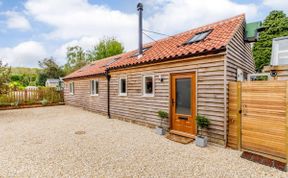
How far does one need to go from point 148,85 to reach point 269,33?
1680 centimetres

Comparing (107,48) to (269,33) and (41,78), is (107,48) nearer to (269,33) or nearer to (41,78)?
(41,78)

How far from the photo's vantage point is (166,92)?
7.08 metres

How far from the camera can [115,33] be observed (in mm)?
33125

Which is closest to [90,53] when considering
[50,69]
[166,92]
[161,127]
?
[50,69]

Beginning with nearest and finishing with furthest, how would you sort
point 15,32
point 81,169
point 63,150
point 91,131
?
point 81,169, point 63,150, point 91,131, point 15,32

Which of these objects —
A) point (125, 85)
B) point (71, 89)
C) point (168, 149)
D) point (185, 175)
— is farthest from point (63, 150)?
point (71, 89)

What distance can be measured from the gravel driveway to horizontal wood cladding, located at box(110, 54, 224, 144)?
0.93 m

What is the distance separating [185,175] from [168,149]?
1556mm

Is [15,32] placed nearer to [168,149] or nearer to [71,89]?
[71,89]

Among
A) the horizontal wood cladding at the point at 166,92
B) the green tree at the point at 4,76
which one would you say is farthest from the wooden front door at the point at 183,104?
the green tree at the point at 4,76

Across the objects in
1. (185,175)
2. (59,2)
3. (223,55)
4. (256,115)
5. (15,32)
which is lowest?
(185,175)

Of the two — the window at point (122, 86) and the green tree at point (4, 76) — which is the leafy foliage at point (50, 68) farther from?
the window at point (122, 86)

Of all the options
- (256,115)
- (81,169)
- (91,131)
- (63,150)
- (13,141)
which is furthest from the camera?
(91,131)

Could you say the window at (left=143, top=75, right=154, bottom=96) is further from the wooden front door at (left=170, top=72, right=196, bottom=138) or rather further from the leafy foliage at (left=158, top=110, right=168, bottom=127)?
the wooden front door at (left=170, top=72, right=196, bottom=138)
